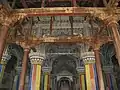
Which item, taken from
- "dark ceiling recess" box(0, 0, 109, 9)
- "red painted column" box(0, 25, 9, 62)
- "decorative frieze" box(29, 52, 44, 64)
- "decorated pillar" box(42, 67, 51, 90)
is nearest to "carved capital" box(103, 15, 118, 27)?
"dark ceiling recess" box(0, 0, 109, 9)

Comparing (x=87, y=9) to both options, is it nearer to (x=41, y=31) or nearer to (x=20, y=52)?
(x=41, y=31)

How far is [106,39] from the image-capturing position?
359 inches

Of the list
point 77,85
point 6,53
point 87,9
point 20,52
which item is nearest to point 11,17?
point 87,9

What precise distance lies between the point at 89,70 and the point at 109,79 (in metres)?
3.14

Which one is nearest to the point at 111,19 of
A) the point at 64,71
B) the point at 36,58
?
the point at 36,58

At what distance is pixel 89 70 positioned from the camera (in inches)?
441

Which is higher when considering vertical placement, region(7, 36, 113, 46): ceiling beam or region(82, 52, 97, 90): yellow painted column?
region(7, 36, 113, 46): ceiling beam

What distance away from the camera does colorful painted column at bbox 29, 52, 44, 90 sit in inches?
417

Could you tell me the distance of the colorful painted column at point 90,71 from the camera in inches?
417

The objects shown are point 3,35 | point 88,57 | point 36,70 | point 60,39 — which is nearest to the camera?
point 3,35

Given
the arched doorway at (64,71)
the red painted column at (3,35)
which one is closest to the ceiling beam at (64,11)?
the red painted column at (3,35)

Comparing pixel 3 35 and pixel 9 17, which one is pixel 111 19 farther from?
pixel 3 35

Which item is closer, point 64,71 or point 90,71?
point 90,71

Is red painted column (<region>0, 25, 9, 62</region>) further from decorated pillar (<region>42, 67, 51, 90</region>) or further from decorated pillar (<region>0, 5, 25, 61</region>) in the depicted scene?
decorated pillar (<region>42, 67, 51, 90</region>)
